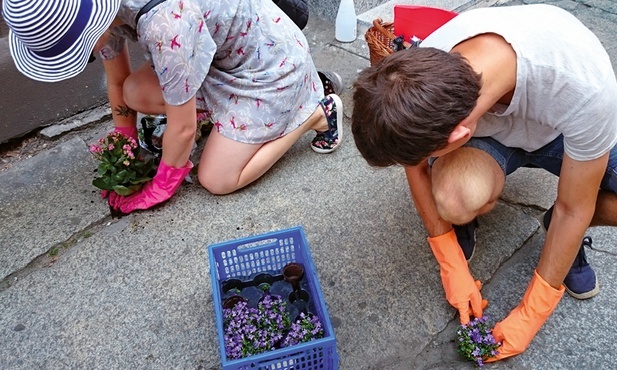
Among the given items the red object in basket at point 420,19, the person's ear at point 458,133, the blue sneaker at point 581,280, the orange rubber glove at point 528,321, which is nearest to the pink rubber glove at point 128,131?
the red object in basket at point 420,19

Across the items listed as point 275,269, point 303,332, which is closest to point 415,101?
point 303,332

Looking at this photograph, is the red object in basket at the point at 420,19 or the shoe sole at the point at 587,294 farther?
the red object in basket at the point at 420,19

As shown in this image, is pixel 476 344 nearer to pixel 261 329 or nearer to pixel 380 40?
pixel 261 329

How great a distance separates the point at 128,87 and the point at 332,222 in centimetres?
97

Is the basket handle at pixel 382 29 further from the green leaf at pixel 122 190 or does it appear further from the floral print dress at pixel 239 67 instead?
the green leaf at pixel 122 190

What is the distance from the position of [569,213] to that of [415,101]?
0.62 metres

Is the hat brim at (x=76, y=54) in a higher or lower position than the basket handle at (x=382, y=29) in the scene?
higher

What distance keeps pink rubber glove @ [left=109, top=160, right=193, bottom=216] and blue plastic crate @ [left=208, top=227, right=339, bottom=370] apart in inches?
20.4

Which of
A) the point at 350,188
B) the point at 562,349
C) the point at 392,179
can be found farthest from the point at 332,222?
the point at 562,349

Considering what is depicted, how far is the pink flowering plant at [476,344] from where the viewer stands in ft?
5.26

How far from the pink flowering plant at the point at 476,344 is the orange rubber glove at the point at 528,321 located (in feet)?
0.08

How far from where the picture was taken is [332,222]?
211cm

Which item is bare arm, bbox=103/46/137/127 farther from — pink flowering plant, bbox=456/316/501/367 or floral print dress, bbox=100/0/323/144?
pink flowering plant, bbox=456/316/501/367

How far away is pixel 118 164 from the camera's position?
2.10 metres
